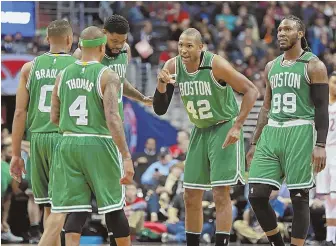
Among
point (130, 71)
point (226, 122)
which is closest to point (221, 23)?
point (130, 71)

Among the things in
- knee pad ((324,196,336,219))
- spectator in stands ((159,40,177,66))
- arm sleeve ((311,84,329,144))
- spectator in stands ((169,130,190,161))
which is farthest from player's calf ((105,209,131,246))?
spectator in stands ((159,40,177,66))

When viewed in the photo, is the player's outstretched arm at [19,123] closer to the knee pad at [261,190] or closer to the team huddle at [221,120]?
the team huddle at [221,120]

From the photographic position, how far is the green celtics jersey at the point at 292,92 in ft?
27.7

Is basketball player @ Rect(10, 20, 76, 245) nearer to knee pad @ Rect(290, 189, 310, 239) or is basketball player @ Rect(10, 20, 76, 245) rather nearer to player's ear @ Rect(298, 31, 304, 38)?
player's ear @ Rect(298, 31, 304, 38)

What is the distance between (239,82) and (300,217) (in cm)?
148

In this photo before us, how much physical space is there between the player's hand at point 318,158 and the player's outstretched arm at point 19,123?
116 inches

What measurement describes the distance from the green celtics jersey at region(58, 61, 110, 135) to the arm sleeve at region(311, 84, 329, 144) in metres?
2.13

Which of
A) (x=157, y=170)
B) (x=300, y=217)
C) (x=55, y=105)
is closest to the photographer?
(x=55, y=105)

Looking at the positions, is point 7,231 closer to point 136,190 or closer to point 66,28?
point 136,190

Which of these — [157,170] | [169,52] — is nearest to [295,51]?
[157,170]

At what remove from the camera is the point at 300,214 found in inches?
→ 330

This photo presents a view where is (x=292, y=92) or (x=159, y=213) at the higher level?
(x=292, y=92)

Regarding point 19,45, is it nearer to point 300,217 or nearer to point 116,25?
point 116,25

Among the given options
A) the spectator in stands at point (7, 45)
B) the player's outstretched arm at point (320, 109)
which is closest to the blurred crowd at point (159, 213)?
the spectator in stands at point (7, 45)
